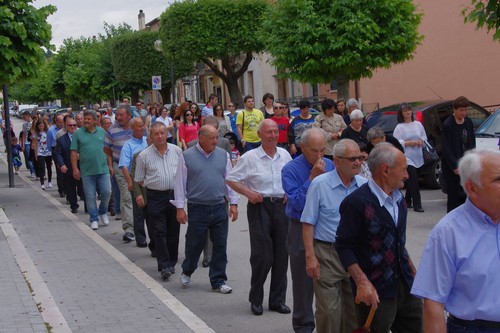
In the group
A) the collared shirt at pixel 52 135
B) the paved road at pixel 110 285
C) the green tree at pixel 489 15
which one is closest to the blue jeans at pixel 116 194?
the paved road at pixel 110 285

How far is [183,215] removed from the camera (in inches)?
352

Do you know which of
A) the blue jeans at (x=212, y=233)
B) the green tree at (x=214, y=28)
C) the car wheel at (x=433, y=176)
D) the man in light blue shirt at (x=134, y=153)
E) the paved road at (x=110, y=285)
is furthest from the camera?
the green tree at (x=214, y=28)

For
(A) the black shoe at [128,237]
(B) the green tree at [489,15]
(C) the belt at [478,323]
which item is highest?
(B) the green tree at [489,15]

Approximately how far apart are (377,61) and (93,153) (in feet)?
43.1

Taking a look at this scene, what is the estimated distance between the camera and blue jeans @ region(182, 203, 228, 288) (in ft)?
28.7

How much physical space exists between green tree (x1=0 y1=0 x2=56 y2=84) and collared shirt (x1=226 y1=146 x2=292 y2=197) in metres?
8.68

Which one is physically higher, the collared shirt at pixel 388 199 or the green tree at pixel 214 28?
the green tree at pixel 214 28

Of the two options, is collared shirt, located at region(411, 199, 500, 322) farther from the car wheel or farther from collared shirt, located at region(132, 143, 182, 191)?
the car wheel

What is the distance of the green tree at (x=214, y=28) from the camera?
40.8 m

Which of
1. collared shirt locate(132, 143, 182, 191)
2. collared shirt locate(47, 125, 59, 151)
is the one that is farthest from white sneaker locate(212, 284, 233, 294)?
collared shirt locate(47, 125, 59, 151)

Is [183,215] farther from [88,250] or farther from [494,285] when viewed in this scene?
[494,285]

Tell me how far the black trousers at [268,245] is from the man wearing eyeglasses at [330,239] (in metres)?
1.73

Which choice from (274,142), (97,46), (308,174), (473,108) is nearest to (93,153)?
(274,142)

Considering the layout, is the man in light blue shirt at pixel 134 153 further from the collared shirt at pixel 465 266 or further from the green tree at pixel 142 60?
the green tree at pixel 142 60
